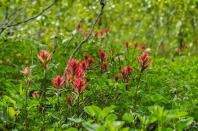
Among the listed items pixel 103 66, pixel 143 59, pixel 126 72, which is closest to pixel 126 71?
pixel 126 72

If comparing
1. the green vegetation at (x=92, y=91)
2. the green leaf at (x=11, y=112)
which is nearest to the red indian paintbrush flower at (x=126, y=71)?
the green vegetation at (x=92, y=91)

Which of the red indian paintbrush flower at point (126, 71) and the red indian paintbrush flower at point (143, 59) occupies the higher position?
the red indian paintbrush flower at point (143, 59)

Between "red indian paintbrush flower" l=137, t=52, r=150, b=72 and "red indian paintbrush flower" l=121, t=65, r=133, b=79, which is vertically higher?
"red indian paintbrush flower" l=137, t=52, r=150, b=72

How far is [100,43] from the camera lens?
6.85 meters

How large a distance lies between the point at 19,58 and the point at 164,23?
8.43m

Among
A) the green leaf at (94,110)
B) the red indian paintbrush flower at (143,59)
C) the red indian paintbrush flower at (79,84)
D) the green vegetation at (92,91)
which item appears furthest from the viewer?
the red indian paintbrush flower at (143,59)

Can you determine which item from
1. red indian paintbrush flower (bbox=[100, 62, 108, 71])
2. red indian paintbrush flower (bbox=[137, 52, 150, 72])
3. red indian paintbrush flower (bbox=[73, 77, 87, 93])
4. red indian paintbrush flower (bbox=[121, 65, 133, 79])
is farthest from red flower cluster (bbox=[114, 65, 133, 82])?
red indian paintbrush flower (bbox=[73, 77, 87, 93])

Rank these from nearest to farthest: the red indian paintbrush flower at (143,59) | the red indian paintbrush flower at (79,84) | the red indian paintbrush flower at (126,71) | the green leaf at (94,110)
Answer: the green leaf at (94,110) → the red indian paintbrush flower at (79,84) → the red indian paintbrush flower at (143,59) → the red indian paintbrush flower at (126,71)

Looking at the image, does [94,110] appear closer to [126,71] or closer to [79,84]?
[79,84]

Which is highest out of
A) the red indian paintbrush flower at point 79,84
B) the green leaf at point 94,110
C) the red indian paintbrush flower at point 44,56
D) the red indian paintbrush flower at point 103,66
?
the red indian paintbrush flower at point 44,56

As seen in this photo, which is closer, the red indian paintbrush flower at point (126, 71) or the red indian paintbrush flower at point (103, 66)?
the red indian paintbrush flower at point (126, 71)

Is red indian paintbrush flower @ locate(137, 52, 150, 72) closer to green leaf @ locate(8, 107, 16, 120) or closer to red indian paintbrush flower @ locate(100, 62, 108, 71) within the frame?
red indian paintbrush flower @ locate(100, 62, 108, 71)

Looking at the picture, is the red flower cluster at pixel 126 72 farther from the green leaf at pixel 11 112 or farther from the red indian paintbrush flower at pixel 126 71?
the green leaf at pixel 11 112

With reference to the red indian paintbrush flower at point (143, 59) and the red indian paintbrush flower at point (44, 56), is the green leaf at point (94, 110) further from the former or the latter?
the red indian paintbrush flower at point (143, 59)
